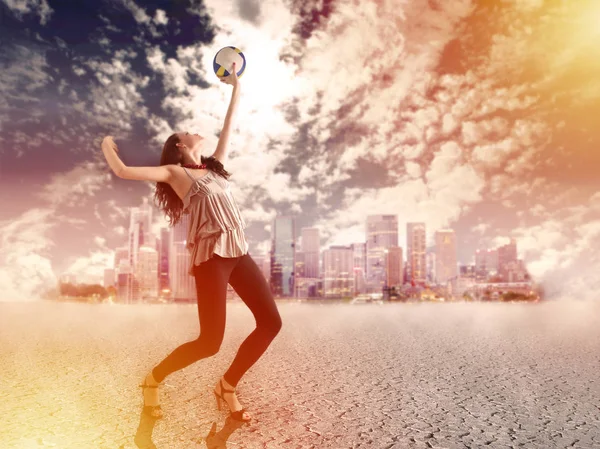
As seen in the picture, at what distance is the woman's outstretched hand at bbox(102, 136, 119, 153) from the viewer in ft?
11.6

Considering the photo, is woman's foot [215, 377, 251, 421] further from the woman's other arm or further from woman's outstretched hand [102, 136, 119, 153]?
woman's outstretched hand [102, 136, 119, 153]

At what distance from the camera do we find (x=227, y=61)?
4.31 m

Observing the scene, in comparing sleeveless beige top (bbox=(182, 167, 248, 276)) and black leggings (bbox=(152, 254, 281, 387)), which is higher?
sleeveless beige top (bbox=(182, 167, 248, 276))

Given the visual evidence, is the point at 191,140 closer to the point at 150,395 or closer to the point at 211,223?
the point at 211,223

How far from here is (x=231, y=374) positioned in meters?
3.62

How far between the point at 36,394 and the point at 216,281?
6.97 ft

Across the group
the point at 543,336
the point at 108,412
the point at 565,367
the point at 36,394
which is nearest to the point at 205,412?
the point at 108,412

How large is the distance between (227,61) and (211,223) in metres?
1.50

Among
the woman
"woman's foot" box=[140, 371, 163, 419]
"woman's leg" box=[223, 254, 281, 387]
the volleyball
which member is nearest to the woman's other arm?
the woman

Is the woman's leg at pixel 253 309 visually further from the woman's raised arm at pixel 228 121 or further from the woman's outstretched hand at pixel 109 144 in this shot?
the woman's outstretched hand at pixel 109 144

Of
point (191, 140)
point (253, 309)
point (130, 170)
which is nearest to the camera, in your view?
point (130, 170)

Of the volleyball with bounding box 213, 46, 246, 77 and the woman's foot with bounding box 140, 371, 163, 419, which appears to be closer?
the woman's foot with bounding box 140, 371, 163, 419

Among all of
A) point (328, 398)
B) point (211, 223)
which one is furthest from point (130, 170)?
point (328, 398)

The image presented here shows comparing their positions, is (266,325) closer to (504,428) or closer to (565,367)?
(504,428)
